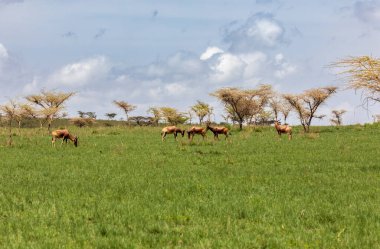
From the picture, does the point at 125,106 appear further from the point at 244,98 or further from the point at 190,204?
the point at 190,204

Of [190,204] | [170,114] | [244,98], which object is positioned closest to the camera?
[190,204]

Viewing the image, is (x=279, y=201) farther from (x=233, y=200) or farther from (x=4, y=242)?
(x=4, y=242)

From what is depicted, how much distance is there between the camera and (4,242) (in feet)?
28.7

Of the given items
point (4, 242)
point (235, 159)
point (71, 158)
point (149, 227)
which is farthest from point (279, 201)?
point (71, 158)

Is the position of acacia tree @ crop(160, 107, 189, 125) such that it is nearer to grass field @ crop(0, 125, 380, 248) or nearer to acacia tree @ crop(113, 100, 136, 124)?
acacia tree @ crop(113, 100, 136, 124)

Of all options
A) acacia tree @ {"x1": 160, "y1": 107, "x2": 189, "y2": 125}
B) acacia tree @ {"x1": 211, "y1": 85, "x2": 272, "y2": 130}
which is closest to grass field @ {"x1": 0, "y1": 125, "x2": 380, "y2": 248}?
acacia tree @ {"x1": 211, "y1": 85, "x2": 272, "y2": 130}

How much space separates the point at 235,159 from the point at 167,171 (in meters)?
5.34

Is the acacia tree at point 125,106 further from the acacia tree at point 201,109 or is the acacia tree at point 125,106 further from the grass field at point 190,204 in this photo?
the grass field at point 190,204

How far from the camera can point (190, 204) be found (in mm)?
12094

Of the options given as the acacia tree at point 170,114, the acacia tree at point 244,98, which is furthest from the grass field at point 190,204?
the acacia tree at point 170,114

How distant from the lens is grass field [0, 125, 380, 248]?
8.93 m

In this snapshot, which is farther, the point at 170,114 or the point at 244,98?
the point at 170,114

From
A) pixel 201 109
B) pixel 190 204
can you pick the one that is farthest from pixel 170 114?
pixel 190 204

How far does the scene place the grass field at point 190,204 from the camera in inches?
352
